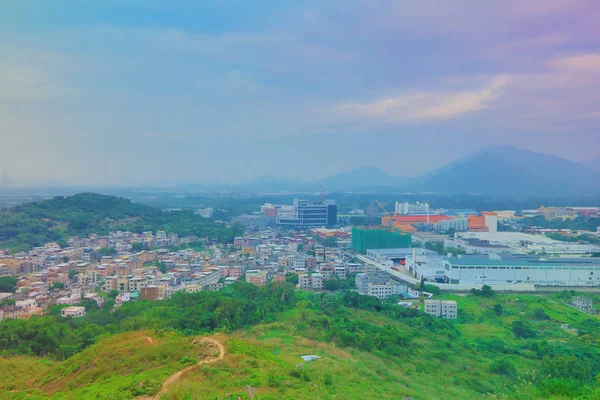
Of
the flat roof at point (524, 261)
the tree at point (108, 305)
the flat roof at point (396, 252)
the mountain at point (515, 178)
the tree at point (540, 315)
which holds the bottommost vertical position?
the tree at point (540, 315)

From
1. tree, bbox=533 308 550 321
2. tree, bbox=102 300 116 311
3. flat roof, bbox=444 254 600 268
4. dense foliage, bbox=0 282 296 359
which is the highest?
flat roof, bbox=444 254 600 268

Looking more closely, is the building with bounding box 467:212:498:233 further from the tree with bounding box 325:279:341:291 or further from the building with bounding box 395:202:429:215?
the tree with bounding box 325:279:341:291

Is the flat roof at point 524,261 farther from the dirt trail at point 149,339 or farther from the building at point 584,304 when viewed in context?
the dirt trail at point 149,339

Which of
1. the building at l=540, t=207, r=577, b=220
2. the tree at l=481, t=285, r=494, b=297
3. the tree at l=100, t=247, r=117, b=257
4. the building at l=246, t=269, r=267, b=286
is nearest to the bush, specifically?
the tree at l=481, t=285, r=494, b=297

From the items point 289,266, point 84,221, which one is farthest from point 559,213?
point 84,221

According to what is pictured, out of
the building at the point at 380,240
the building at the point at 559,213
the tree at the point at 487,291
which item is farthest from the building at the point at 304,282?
the building at the point at 559,213

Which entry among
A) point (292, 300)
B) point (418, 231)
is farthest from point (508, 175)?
point (292, 300)
